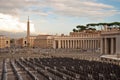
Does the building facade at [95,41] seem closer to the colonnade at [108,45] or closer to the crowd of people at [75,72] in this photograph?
the colonnade at [108,45]

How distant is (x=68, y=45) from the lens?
124938 millimetres

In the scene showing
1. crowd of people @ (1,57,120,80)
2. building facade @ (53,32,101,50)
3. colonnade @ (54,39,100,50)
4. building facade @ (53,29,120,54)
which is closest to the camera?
crowd of people @ (1,57,120,80)

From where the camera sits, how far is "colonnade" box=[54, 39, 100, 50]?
111562mm

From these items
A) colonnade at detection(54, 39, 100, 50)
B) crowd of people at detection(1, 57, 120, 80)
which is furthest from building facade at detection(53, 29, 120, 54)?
crowd of people at detection(1, 57, 120, 80)

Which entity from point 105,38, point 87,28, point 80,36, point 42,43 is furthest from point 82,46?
point 42,43

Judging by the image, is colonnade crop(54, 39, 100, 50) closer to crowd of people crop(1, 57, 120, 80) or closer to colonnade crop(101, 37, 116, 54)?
colonnade crop(101, 37, 116, 54)

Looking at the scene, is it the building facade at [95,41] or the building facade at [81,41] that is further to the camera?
the building facade at [81,41]

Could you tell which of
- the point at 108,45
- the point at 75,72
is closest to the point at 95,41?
the point at 108,45

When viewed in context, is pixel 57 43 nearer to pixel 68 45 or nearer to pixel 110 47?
pixel 68 45

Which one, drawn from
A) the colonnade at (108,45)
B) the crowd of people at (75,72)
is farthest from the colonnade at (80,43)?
the crowd of people at (75,72)

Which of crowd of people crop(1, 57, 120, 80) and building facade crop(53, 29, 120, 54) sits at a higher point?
building facade crop(53, 29, 120, 54)

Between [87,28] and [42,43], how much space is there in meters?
44.8

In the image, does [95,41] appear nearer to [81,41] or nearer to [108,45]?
[81,41]

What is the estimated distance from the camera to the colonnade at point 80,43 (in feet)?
366
